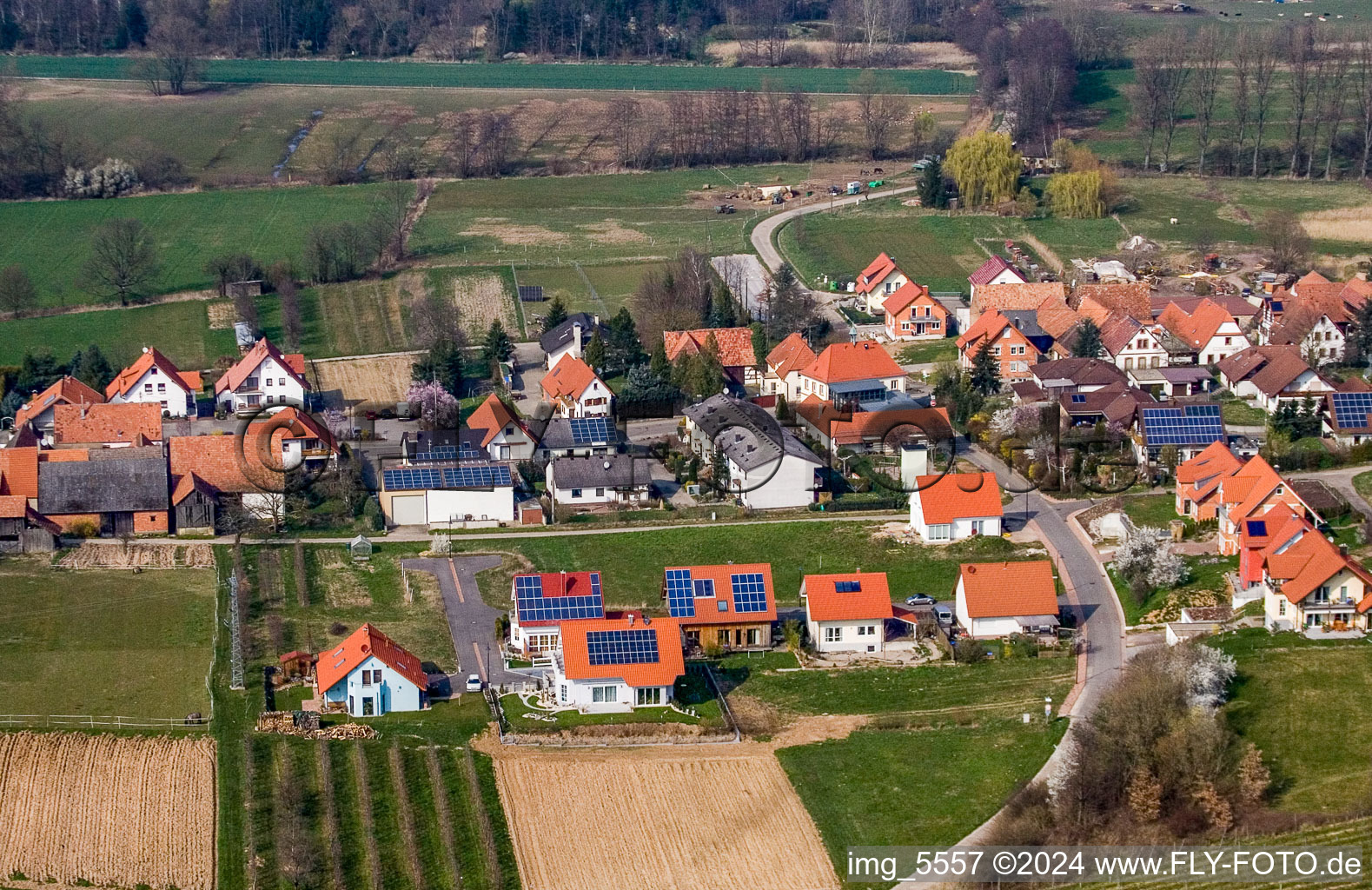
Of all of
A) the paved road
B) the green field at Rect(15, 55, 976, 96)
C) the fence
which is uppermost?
the green field at Rect(15, 55, 976, 96)

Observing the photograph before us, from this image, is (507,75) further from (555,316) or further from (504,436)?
(504,436)

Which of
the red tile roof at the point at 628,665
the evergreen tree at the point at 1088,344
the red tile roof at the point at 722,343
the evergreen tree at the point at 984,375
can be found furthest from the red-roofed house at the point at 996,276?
the red tile roof at the point at 628,665

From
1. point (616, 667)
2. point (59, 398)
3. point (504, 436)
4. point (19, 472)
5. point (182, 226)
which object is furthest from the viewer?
point (182, 226)

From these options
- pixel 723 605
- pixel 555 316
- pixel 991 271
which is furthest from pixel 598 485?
pixel 991 271

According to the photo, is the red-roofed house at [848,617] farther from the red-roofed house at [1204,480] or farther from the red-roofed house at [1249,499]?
→ the red-roofed house at [1204,480]

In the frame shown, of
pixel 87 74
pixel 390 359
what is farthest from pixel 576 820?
pixel 87 74

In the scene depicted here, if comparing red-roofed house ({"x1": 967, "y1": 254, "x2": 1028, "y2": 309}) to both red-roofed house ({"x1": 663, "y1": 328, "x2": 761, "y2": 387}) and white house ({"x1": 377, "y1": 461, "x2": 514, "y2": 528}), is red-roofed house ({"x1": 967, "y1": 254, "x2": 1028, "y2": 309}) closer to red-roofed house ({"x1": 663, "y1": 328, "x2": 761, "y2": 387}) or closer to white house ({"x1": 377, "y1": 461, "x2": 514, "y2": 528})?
red-roofed house ({"x1": 663, "y1": 328, "x2": 761, "y2": 387})

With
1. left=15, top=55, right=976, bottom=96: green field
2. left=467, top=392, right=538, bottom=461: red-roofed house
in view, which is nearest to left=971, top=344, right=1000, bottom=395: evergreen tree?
left=467, top=392, right=538, bottom=461: red-roofed house
